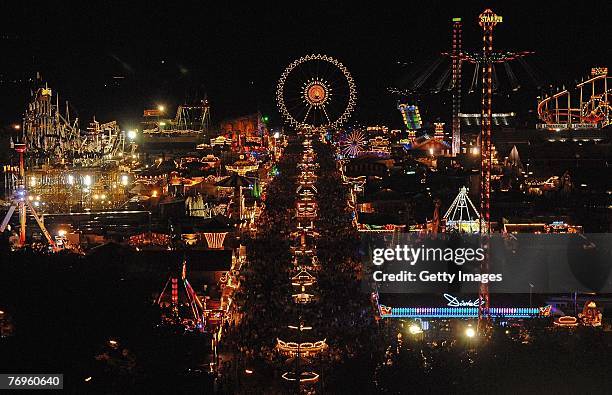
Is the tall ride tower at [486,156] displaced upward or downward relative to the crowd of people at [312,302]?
upward

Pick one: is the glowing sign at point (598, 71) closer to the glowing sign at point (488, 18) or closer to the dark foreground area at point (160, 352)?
the glowing sign at point (488, 18)

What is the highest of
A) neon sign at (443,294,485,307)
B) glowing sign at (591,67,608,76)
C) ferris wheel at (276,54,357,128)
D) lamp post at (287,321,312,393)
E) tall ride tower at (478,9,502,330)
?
glowing sign at (591,67,608,76)

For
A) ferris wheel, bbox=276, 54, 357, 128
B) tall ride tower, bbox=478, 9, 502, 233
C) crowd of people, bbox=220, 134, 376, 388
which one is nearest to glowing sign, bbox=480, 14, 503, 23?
tall ride tower, bbox=478, 9, 502, 233

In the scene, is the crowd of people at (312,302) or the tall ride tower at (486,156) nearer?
the crowd of people at (312,302)

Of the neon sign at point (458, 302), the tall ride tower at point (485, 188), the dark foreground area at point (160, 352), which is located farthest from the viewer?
the neon sign at point (458, 302)

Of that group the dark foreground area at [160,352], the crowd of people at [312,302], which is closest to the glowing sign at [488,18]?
the crowd of people at [312,302]

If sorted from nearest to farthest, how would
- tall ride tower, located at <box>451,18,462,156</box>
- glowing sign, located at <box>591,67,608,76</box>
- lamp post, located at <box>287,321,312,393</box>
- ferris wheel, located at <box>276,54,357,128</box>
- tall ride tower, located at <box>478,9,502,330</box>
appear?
1. lamp post, located at <box>287,321,312,393</box>
2. tall ride tower, located at <box>478,9,502,330</box>
3. ferris wheel, located at <box>276,54,357,128</box>
4. tall ride tower, located at <box>451,18,462,156</box>
5. glowing sign, located at <box>591,67,608,76</box>

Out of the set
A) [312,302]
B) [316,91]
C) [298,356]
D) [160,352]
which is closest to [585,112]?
[316,91]

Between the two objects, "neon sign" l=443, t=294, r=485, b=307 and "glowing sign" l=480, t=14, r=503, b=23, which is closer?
"neon sign" l=443, t=294, r=485, b=307

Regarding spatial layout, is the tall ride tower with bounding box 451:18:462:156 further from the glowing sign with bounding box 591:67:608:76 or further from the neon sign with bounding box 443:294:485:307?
the neon sign with bounding box 443:294:485:307
